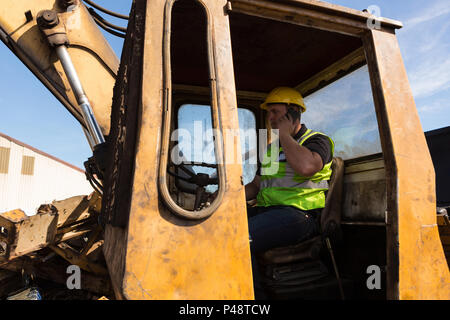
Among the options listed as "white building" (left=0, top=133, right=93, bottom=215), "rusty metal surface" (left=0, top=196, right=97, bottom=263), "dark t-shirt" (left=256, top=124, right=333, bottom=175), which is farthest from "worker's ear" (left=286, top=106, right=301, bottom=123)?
"white building" (left=0, top=133, right=93, bottom=215)

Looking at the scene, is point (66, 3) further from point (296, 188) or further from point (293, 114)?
point (296, 188)

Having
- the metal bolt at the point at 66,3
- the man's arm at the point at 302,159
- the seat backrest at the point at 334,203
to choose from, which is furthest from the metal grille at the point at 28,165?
the man's arm at the point at 302,159

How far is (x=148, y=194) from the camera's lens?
4.19ft

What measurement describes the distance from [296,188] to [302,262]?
1.58ft

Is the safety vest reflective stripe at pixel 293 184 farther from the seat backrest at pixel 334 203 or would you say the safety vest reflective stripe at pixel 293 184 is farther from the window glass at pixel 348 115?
the window glass at pixel 348 115

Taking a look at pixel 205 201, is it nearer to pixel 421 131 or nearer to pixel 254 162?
pixel 254 162

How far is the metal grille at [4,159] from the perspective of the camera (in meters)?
20.3

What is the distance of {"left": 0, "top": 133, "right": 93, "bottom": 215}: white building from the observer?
20.5 metres

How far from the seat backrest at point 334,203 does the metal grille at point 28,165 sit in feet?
75.6

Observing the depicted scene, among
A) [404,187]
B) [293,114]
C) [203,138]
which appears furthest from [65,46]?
[404,187]

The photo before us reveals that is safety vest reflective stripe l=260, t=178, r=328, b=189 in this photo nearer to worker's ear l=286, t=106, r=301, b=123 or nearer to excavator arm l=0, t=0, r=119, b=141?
worker's ear l=286, t=106, r=301, b=123

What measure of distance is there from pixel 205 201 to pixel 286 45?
4.50 ft

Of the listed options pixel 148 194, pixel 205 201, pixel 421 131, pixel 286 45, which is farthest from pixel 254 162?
pixel 148 194

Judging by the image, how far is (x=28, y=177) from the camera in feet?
70.2
